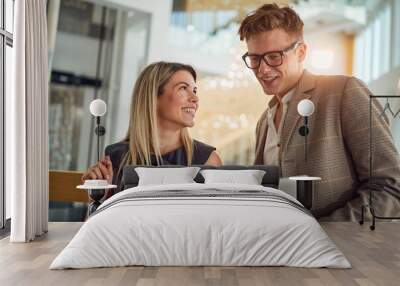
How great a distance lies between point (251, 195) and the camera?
4145mm

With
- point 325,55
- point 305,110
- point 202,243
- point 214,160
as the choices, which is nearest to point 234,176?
point 214,160

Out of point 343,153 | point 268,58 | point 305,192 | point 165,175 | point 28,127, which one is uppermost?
point 268,58

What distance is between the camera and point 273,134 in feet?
19.6

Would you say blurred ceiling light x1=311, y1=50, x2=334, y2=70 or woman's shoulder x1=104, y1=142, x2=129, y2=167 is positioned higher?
blurred ceiling light x1=311, y1=50, x2=334, y2=70

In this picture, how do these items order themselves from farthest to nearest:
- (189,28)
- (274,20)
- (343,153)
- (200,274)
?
1. (189,28)
2. (274,20)
3. (343,153)
4. (200,274)

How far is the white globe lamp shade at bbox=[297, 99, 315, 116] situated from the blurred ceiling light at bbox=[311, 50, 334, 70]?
56 cm

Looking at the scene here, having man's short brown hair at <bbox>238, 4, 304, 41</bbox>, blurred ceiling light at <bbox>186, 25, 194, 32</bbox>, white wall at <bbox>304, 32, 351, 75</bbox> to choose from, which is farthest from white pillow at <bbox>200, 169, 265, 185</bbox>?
blurred ceiling light at <bbox>186, 25, 194, 32</bbox>

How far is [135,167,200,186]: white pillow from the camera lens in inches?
212

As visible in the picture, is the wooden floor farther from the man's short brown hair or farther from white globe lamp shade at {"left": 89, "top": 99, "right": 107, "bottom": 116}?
the man's short brown hair

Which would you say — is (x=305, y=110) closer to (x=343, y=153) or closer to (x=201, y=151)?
(x=343, y=153)

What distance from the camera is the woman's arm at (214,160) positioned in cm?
604

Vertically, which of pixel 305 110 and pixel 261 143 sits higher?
pixel 305 110

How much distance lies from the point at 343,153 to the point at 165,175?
1842 millimetres

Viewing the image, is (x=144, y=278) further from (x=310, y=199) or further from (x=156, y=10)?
(x=156, y=10)
